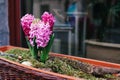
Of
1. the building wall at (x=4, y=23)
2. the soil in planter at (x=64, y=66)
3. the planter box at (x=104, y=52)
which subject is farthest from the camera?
the planter box at (x=104, y=52)

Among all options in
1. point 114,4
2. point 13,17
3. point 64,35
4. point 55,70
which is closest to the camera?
point 55,70

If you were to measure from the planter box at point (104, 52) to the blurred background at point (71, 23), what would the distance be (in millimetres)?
15

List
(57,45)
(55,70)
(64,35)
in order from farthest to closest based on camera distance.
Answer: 1. (64,35)
2. (57,45)
3. (55,70)

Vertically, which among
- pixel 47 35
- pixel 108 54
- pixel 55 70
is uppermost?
pixel 47 35

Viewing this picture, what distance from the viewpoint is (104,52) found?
373cm

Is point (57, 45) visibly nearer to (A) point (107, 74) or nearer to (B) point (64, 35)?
(B) point (64, 35)

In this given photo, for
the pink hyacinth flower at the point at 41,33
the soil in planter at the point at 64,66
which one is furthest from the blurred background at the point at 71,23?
the pink hyacinth flower at the point at 41,33

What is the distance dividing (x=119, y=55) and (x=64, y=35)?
2.30 ft

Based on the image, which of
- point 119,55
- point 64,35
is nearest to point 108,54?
point 119,55

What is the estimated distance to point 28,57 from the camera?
1.88 meters

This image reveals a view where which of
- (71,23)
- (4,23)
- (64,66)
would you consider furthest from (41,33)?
(71,23)

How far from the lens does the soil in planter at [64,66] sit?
167 centimetres

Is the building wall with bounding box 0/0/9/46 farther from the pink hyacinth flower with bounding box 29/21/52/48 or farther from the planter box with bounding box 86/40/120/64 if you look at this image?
the planter box with bounding box 86/40/120/64

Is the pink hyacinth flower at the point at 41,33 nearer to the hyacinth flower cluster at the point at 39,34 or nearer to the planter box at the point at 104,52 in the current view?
the hyacinth flower cluster at the point at 39,34
